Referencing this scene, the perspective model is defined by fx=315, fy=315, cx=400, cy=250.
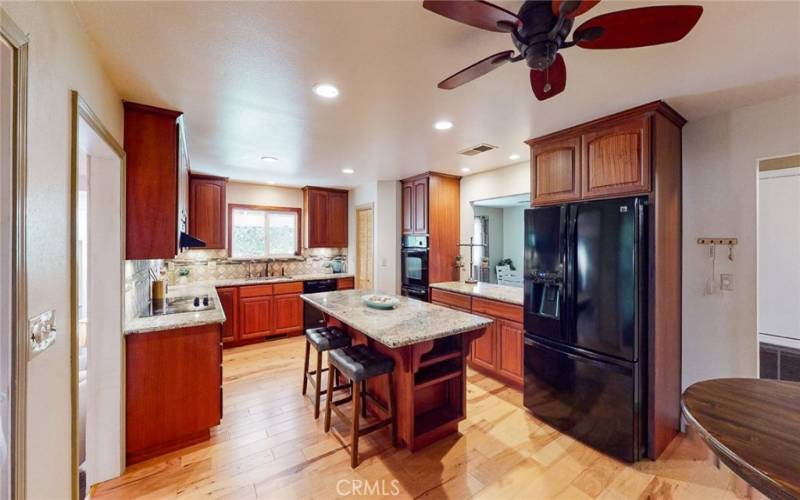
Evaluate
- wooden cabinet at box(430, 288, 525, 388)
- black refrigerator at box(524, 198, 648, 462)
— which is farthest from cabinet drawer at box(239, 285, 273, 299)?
black refrigerator at box(524, 198, 648, 462)

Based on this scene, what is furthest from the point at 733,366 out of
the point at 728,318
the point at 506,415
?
the point at 506,415

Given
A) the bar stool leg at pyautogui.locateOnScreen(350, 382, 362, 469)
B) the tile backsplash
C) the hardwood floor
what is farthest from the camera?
the tile backsplash

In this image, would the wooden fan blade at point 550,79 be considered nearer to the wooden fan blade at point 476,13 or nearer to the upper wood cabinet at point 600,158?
the wooden fan blade at point 476,13

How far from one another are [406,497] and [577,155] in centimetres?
263

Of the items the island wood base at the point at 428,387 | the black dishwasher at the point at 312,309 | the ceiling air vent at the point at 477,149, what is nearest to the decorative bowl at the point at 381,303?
the island wood base at the point at 428,387

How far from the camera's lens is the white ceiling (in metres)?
1.30

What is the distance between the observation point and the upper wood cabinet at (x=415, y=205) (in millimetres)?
4297

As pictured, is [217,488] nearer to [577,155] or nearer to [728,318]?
[577,155]

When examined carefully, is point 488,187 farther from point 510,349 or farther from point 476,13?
point 476,13

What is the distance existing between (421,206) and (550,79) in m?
3.01

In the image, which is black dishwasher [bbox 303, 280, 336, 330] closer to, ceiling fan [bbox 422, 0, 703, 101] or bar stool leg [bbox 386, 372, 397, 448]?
bar stool leg [bbox 386, 372, 397, 448]

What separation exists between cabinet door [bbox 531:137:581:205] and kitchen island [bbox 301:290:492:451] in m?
1.22

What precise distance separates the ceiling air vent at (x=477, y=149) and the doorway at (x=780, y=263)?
11.8 feet

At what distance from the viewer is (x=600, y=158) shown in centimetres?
232
